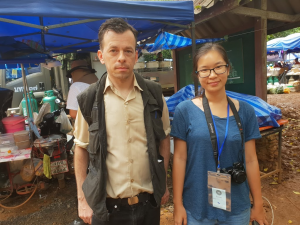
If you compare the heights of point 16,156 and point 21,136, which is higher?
point 21,136

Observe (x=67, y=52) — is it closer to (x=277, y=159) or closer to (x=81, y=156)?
(x=81, y=156)

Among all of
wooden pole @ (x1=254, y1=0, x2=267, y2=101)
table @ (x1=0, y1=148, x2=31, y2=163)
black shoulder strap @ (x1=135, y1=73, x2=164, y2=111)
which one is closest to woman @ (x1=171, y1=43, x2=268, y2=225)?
black shoulder strap @ (x1=135, y1=73, x2=164, y2=111)

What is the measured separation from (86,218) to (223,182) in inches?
37.6

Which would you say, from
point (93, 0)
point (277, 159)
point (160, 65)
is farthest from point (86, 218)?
point (160, 65)

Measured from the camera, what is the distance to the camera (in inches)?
53.3

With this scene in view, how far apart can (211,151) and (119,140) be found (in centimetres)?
60

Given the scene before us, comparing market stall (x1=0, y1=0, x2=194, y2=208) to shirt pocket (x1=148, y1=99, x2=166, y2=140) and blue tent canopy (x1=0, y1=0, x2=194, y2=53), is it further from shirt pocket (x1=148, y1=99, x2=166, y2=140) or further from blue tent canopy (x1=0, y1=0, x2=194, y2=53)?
shirt pocket (x1=148, y1=99, x2=166, y2=140)

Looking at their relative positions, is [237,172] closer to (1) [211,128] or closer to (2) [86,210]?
(1) [211,128]

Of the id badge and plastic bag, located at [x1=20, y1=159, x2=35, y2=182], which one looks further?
plastic bag, located at [x1=20, y1=159, x2=35, y2=182]

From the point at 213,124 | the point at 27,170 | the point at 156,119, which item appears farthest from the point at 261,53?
the point at 27,170

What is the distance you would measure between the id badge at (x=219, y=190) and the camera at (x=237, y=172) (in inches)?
1.7

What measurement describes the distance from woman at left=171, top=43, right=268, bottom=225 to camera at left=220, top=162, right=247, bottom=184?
1.2 inches

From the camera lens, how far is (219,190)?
4.55 ft

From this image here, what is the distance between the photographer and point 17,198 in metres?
3.72
